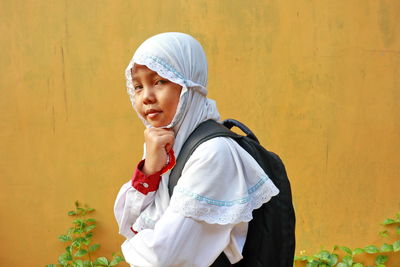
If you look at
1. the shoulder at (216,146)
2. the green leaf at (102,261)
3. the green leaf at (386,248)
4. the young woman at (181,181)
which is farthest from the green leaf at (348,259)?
the shoulder at (216,146)

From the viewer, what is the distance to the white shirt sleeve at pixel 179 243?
130cm

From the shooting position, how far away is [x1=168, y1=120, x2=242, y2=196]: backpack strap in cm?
146

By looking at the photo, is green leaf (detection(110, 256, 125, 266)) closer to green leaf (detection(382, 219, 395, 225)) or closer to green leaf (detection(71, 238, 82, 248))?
green leaf (detection(71, 238, 82, 248))

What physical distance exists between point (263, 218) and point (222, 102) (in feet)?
6.13

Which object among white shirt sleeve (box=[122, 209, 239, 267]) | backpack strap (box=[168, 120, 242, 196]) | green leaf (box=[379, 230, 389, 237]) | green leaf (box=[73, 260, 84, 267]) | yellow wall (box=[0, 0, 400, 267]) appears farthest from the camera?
green leaf (box=[73, 260, 84, 267])

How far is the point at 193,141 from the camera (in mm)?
1490

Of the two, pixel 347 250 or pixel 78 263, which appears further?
pixel 78 263

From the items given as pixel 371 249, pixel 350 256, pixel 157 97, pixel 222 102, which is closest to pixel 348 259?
pixel 350 256

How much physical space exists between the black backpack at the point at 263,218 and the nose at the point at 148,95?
18 cm

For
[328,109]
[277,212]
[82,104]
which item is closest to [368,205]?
[328,109]

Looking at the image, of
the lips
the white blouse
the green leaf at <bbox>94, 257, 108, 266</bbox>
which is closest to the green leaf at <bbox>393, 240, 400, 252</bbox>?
the green leaf at <bbox>94, 257, 108, 266</bbox>

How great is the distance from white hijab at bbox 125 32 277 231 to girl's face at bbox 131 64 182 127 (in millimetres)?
25

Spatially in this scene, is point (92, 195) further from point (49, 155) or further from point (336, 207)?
point (336, 207)

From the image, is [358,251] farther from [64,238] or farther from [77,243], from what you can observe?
[64,238]
